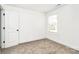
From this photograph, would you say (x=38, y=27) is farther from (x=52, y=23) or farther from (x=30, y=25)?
(x=52, y=23)

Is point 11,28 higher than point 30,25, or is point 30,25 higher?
point 30,25

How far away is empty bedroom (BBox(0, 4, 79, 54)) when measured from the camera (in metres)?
3.08

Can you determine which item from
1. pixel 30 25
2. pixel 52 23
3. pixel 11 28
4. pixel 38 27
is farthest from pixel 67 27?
pixel 11 28

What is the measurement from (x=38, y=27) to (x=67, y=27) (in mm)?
1290

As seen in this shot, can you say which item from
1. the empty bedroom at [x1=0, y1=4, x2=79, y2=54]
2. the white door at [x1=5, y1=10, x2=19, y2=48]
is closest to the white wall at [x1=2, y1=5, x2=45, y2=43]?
the empty bedroom at [x1=0, y1=4, x2=79, y2=54]

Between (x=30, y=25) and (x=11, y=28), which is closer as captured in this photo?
(x=11, y=28)

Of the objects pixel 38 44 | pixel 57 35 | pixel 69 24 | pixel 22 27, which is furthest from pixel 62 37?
pixel 22 27

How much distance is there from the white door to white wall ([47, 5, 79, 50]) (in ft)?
4.55

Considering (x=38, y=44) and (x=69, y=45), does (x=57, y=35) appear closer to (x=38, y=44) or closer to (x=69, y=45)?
(x=69, y=45)

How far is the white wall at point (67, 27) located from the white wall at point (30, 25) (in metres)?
0.40

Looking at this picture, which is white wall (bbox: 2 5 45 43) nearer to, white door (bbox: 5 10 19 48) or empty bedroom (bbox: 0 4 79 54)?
empty bedroom (bbox: 0 4 79 54)

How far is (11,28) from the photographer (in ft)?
10.6

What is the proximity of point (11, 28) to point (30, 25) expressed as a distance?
31.9 inches

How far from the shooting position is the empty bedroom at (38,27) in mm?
3080
